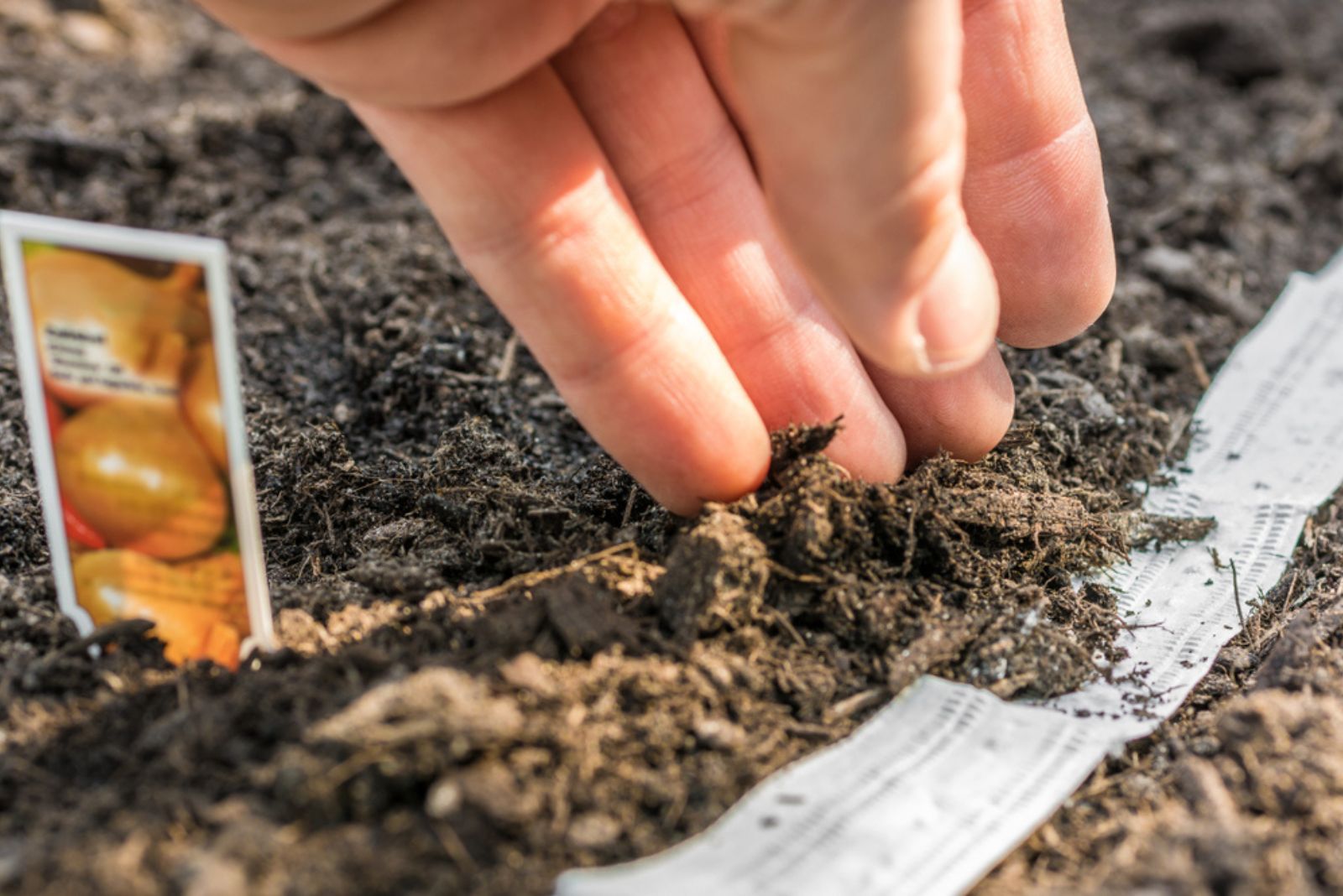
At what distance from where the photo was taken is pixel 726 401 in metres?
1.68

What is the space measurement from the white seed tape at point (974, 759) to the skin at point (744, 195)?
1.35 feet

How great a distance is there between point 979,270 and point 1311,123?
8.60 feet

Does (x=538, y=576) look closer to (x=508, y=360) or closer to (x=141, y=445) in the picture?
(x=141, y=445)

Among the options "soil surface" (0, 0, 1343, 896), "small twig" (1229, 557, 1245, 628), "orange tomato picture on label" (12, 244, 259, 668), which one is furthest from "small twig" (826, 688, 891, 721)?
"orange tomato picture on label" (12, 244, 259, 668)

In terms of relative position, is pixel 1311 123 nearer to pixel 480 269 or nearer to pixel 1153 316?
pixel 1153 316

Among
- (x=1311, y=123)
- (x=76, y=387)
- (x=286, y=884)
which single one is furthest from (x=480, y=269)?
(x=1311, y=123)

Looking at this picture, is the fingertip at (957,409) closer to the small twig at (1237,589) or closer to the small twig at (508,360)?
the small twig at (1237,589)

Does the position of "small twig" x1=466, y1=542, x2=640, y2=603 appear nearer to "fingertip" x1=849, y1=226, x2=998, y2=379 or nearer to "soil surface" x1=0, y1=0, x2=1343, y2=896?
"soil surface" x1=0, y1=0, x2=1343, y2=896

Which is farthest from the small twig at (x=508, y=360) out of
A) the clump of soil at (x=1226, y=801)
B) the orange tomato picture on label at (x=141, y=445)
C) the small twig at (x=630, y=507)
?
the clump of soil at (x=1226, y=801)

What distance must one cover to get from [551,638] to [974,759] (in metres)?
0.55

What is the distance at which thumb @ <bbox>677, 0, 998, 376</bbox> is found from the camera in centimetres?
131

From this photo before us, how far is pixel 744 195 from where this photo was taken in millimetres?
1843

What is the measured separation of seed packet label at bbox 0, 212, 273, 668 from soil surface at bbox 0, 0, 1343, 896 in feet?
0.24

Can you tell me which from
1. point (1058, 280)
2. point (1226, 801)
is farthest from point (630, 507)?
point (1226, 801)
